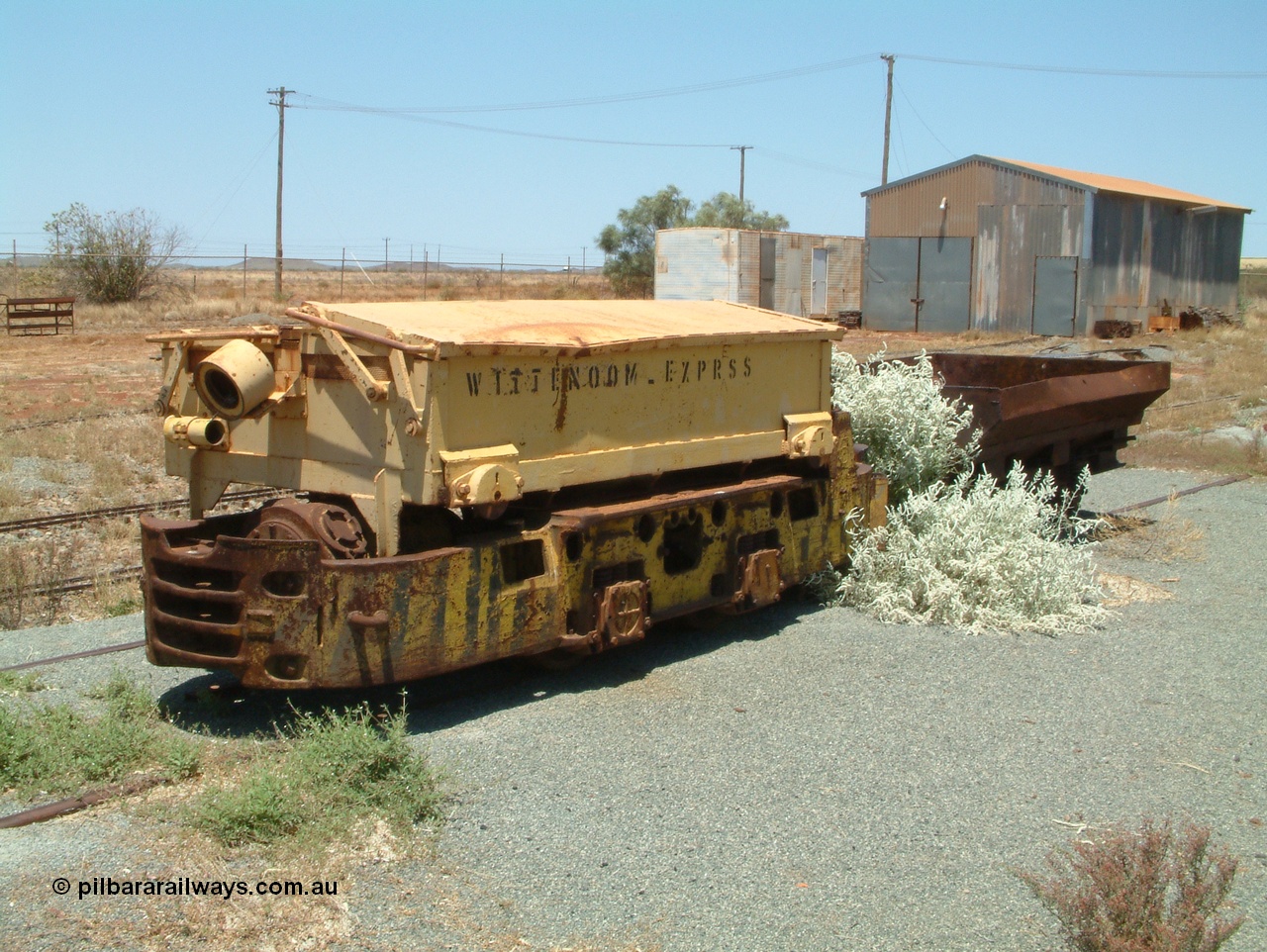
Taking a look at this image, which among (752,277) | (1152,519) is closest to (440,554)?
(1152,519)

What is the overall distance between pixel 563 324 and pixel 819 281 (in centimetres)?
3157

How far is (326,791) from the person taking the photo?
16.0ft

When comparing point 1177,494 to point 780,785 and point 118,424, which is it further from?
point 118,424

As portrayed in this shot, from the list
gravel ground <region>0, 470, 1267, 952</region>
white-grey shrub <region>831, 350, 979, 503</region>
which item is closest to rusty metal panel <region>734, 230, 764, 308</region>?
white-grey shrub <region>831, 350, 979, 503</region>

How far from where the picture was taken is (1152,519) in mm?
11539

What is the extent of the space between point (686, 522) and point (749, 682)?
37.1 inches

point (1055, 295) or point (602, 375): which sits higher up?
point (1055, 295)

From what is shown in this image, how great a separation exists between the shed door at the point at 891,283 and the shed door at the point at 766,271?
337 cm

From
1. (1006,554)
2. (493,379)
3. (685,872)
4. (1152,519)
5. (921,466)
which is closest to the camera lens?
(685,872)

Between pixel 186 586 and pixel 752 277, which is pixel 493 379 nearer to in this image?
pixel 186 586

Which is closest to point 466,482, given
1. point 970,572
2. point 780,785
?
point 780,785

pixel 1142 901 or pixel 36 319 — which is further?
pixel 36 319

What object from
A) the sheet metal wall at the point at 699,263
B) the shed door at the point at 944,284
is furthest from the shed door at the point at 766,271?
the shed door at the point at 944,284

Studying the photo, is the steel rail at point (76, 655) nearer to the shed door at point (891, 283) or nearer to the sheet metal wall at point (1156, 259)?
the sheet metal wall at point (1156, 259)
